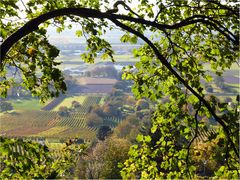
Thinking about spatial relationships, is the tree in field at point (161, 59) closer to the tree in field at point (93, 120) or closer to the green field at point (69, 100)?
the tree in field at point (93, 120)

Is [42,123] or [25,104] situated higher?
[25,104]

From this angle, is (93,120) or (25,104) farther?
(25,104)

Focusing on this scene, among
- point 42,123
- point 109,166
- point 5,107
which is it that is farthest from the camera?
point 5,107

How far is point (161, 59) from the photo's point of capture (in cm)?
650

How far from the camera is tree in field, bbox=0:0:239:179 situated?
20.7 ft

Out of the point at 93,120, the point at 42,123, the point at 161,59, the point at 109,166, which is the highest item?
the point at 161,59

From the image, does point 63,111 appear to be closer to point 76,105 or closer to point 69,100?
point 76,105

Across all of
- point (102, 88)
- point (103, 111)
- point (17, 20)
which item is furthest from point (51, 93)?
point (102, 88)

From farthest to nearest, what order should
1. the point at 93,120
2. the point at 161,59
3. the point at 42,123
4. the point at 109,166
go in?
1. the point at 93,120
2. the point at 42,123
3. the point at 109,166
4. the point at 161,59

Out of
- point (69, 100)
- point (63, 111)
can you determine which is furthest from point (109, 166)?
point (69, 100)

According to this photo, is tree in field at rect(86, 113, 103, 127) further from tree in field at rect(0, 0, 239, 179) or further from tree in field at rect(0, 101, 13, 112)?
tree in field at rect(0, 0, 239, 179)

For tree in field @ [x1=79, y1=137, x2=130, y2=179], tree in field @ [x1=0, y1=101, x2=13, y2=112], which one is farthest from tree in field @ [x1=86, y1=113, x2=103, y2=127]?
tree in field @ [x1=79, y1=137, x2=130, y2=179]

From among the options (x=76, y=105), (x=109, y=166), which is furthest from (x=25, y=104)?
(x=109, y=166)

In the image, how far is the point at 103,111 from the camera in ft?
438
